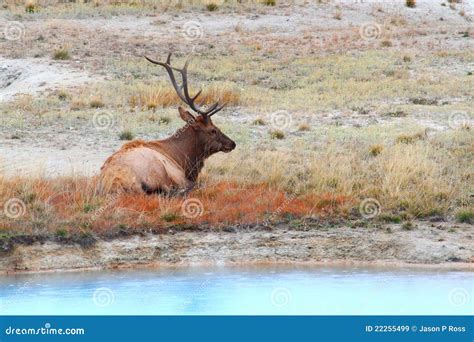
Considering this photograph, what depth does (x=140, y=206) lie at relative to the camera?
14195 millimetres

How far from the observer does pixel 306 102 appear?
79.5 ft

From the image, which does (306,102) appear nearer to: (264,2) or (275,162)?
(275,162)

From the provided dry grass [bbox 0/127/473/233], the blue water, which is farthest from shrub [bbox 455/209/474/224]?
the blue water

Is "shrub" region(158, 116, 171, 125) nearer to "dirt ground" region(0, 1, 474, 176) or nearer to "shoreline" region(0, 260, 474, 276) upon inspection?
"dirt ground" region(0, 1, 474, 176)

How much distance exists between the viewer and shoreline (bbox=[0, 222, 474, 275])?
1353 centimetres

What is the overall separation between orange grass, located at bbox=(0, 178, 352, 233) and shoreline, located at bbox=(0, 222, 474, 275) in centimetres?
22

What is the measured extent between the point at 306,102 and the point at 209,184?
349 inches

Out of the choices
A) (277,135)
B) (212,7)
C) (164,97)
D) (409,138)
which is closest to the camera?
(409,138)

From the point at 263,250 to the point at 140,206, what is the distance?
1.61 m

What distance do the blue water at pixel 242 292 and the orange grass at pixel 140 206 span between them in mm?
883

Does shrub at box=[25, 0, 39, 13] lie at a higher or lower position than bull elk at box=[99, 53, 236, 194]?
higher

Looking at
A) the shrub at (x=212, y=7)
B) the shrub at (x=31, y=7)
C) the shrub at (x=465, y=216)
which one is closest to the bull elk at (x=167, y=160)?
the shrub at (x=465, y=216)

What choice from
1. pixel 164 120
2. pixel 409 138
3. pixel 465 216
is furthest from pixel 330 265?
pixel 164 120

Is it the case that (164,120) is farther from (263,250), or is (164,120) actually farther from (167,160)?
(263,250)
